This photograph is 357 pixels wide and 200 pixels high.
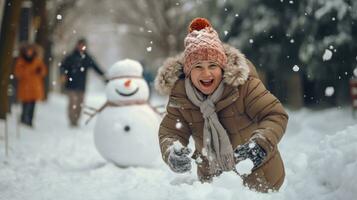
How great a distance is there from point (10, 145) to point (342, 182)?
7846mm

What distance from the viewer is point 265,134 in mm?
3857

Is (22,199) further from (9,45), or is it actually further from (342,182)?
(9,45)

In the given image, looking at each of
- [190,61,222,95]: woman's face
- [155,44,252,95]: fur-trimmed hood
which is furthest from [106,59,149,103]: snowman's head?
[190,61,222,95]: woman's face

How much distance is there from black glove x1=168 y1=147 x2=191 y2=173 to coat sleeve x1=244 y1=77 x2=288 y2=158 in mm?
461

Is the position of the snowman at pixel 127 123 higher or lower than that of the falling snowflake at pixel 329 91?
higher

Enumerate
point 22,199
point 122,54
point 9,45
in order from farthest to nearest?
point 122,54 → point 9,45 → point 22,199

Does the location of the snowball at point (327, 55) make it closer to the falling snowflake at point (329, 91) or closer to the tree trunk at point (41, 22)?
the falling snowflake at point (329, 91)

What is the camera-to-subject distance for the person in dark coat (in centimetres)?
1409

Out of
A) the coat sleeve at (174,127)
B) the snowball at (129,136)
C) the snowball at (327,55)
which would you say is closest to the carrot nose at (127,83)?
the snowball at (129,136)

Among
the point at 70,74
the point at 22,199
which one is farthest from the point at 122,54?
the point at 22,199

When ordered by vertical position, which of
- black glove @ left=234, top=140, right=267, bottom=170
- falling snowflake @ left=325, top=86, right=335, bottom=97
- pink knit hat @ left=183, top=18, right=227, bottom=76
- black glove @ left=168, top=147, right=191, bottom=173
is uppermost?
pink knit hat @ left=183, top=18, right=227, bottom=76

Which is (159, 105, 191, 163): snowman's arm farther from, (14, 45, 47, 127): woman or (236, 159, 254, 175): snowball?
(14, 45, 47, 127): woman

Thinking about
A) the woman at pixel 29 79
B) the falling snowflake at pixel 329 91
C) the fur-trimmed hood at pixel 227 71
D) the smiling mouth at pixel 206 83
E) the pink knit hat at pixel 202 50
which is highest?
the pink knit hat at pixel 202 50

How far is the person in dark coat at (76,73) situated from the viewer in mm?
14094
